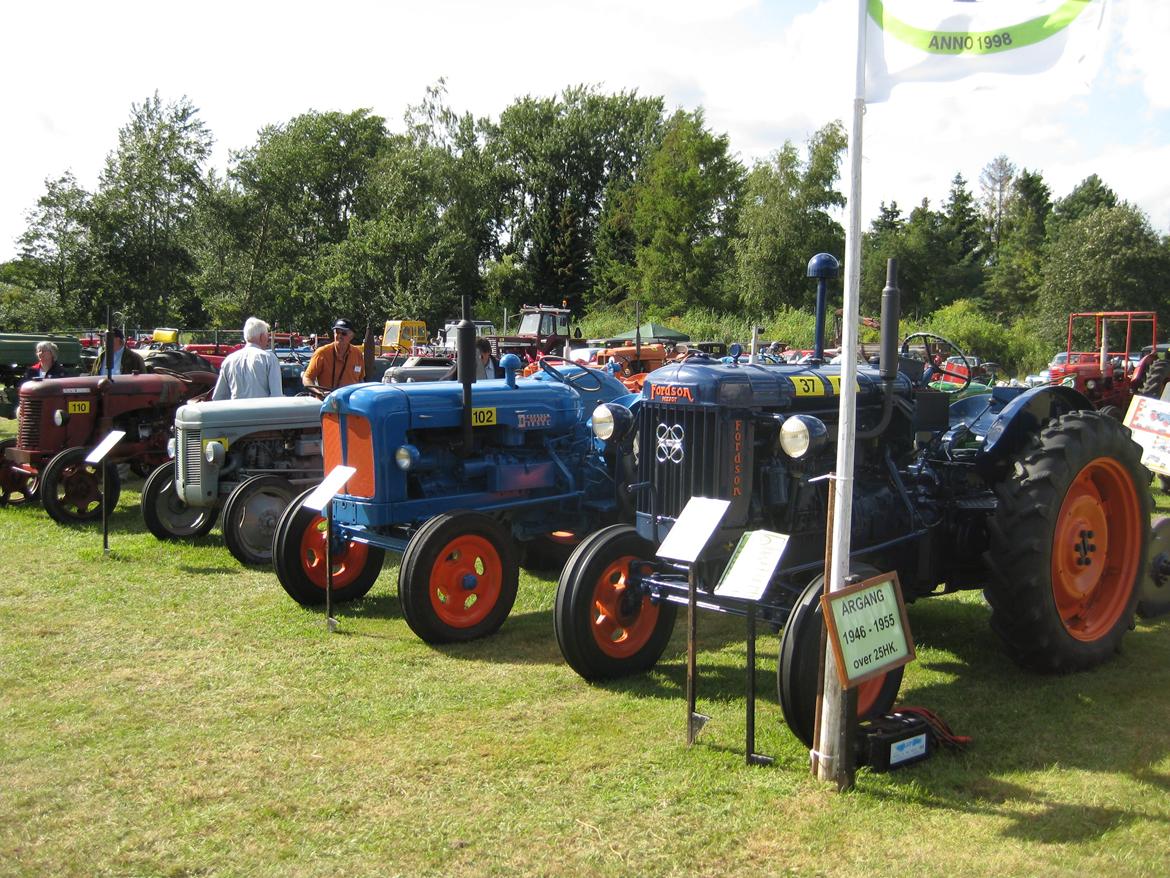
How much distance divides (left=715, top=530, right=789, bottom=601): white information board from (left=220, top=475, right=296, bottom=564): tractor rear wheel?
4356mm

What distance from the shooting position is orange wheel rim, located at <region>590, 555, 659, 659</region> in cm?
454

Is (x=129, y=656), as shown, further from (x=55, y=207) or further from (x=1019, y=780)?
(x=55, y=207)

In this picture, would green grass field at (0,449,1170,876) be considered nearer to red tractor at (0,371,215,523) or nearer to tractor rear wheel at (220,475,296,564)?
tractor rear wheel at (220,475,296,564)

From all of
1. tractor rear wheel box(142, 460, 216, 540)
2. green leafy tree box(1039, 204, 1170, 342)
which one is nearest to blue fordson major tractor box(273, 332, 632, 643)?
tractor rear wheel box(142, 460, 216, 540)

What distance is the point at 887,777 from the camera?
3535 millimetres

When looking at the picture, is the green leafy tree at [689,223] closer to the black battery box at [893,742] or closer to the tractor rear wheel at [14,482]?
the tractor rear wheel at [14,482]

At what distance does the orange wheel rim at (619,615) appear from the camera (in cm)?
454

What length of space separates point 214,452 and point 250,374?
0.93 metres

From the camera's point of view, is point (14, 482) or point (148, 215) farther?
point (148, 215)

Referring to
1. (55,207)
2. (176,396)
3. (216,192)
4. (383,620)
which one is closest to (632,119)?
(216,192)

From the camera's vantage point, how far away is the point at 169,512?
8.16 m

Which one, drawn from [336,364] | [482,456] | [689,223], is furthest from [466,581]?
[689,223]

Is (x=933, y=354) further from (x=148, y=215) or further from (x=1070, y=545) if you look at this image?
(x=148, y=215)

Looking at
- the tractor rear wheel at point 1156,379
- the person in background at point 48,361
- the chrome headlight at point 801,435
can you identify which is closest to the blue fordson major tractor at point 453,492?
the chrome headlight at point 801,435
